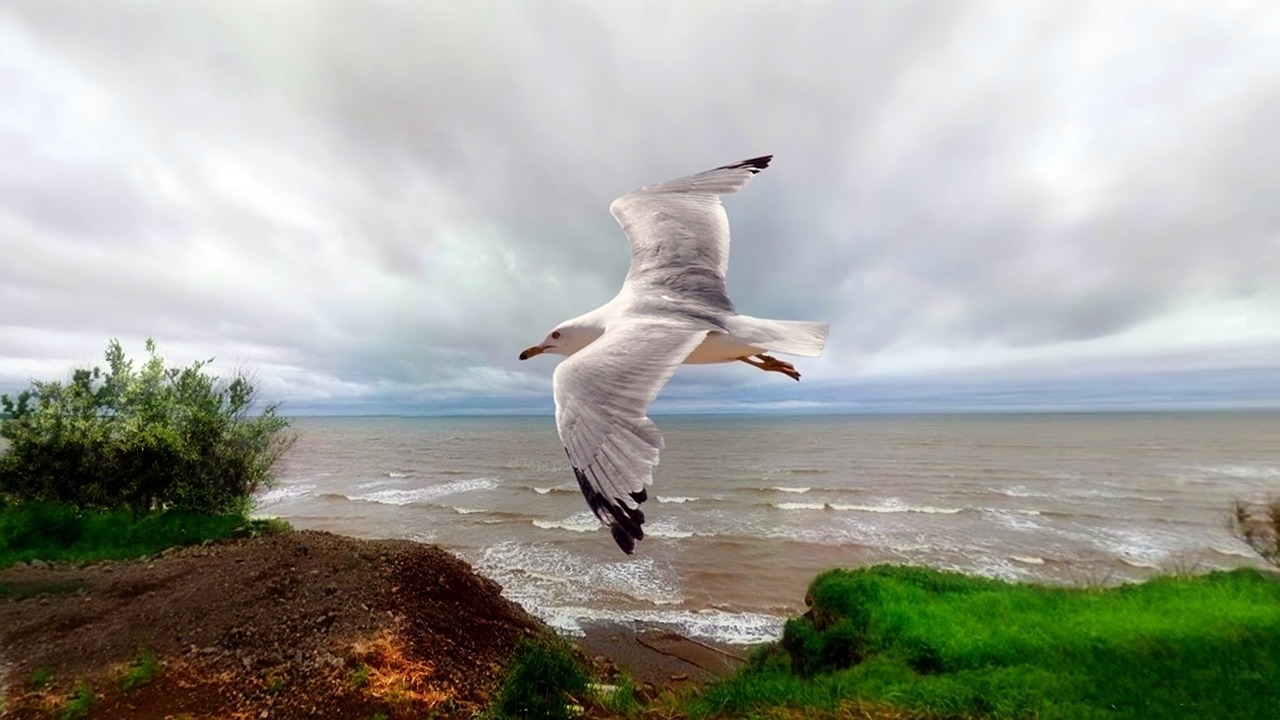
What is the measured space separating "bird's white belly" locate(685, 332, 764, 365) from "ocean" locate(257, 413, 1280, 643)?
6.73 m

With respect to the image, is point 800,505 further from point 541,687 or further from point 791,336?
point 791,336

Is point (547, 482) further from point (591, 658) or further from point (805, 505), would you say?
point (591, 658)

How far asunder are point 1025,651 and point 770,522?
1227 centimetres

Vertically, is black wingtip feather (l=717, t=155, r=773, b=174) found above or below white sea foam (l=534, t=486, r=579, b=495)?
above

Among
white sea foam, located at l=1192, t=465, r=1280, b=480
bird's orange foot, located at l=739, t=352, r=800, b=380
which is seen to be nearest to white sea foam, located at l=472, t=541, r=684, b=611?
bird's orange foot, located at l=739, t=352, r=800, b=380

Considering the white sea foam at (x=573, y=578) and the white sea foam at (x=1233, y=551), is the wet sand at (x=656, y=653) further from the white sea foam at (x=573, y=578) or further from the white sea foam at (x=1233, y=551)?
the white sea foam at (x=1233, y=551)

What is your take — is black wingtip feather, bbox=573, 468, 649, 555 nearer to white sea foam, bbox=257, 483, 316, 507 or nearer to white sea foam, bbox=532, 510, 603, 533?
white sea foam, bbox=532, 510, 603, 533

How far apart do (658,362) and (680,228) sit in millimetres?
2627

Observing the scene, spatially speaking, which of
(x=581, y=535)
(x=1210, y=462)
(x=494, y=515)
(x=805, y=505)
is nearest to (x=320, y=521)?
(x=494, y=515)

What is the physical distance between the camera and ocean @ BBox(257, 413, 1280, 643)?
11.1 meters

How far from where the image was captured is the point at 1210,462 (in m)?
30.6

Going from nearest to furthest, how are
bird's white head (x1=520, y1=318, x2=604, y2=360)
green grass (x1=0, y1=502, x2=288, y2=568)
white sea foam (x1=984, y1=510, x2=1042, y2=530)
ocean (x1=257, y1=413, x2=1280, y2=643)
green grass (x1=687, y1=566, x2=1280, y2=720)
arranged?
bird's white head (x1=520, y1=318, x2=604, y2=360) → green grass (x1=687, y1=566, x2=1280, y2=720) → green grass (x1=0, y1=502, x2=288, y2=568) → ocean (x1=257, y1=413, x2=1280, y2=643) → white sea foam (x1=984, y1=510, x2=1042, y2=530)

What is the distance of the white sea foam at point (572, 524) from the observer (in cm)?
1578

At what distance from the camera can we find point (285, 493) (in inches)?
888
